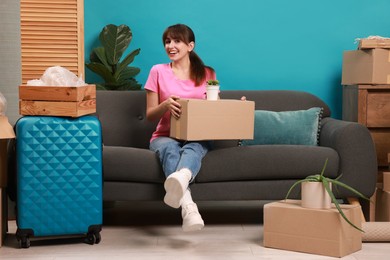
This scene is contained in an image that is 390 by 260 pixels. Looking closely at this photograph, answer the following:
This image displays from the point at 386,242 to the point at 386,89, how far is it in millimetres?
1252

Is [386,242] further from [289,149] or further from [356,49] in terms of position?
[356,49]

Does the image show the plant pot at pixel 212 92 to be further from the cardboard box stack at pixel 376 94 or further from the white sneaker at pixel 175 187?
the cardboard box stack at pixel 376 94

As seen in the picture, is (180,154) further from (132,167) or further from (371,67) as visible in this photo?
(371,67)

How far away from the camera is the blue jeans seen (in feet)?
10.6

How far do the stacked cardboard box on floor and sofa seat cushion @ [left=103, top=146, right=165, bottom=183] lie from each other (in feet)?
1.60

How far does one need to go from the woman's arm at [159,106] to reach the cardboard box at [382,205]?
114 cm

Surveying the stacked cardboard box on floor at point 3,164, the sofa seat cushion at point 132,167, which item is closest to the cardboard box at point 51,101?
the stacked cardboard box on floor at point 3,164

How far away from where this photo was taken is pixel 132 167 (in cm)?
336

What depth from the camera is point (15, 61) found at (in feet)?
11.9

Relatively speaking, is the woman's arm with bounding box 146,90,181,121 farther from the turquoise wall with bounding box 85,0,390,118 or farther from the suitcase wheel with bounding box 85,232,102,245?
the turquoise wall with bounding box 85,0,390,118

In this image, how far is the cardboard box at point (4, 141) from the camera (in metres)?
3.00

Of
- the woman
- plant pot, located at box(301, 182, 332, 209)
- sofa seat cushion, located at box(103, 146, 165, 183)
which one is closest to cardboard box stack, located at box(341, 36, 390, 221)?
the woman

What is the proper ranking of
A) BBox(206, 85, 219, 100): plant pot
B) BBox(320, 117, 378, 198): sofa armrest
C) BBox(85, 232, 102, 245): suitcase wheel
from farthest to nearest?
BBox(320, 117, 378, 198): sofa armrest, BBox(206, 85, 219, 100): plant pot, BBox(85, 232, 102, 245): suitcase wheel

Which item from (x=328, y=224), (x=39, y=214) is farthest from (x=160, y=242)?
(x=328, y=224)
